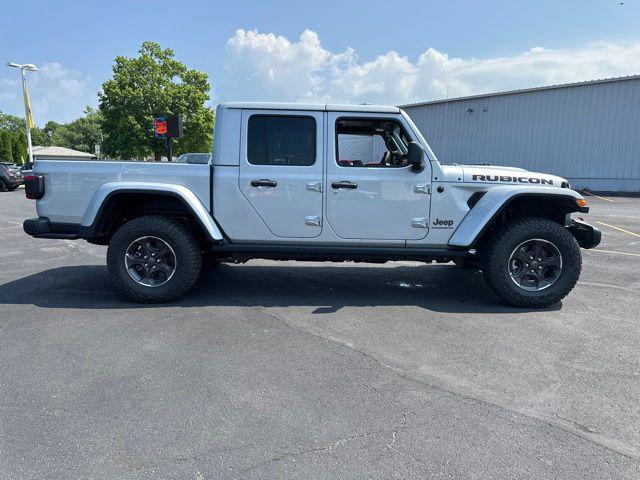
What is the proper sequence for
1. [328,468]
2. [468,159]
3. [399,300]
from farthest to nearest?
[468,159] < [399,300] < [328,468]

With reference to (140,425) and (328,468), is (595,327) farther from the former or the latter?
(140,425)

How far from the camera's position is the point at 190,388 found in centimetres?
307

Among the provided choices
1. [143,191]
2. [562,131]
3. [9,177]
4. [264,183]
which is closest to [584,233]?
[264,183]

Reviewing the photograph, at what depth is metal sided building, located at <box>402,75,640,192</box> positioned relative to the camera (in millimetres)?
21203

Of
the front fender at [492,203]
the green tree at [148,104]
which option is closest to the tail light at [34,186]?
the front fender at [492,203]

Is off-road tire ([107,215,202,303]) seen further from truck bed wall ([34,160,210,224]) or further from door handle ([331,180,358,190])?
door handle ([331,180,358,190])

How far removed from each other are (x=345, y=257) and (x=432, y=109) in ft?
81.7

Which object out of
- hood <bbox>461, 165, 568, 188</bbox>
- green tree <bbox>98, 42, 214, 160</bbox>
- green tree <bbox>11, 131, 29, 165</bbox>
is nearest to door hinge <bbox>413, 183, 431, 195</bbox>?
hood <bbox>461, 165, 568, 188</bbox>

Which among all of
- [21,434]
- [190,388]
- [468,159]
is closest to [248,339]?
[190,388]

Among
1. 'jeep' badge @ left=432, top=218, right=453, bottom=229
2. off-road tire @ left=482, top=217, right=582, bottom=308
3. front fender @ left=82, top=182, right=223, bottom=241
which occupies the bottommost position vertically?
off-road tire @ left=482, top=217, right=582, bottom=308

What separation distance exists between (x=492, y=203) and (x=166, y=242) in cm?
340

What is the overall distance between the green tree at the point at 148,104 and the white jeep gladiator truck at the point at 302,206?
1246 inches

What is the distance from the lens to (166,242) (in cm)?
473

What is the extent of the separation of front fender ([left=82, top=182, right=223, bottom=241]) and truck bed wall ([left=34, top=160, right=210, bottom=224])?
0.08 metres
